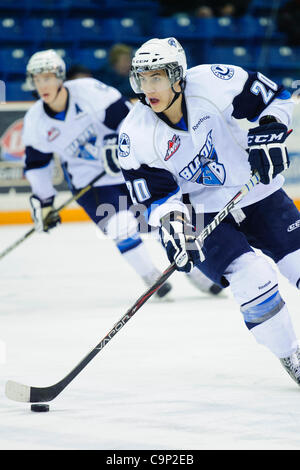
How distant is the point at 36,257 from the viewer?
19.7ft

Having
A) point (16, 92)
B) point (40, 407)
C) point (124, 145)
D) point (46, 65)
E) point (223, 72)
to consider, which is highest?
point (223, 72)

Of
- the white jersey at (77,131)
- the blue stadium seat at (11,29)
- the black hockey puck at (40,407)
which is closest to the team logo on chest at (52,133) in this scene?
the white jersey at (77,131)

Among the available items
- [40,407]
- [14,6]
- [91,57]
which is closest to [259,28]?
[91,57]

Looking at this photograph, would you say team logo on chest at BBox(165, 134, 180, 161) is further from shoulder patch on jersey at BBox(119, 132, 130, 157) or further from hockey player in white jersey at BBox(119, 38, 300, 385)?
shoulder patch on jersey at BBox(119, 132, 130, 157)

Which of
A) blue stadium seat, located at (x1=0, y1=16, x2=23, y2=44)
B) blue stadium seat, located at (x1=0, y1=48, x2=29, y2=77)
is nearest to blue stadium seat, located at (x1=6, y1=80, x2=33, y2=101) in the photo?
blue stadium seat, located at (x1=0, y1=48, x2=29, y2=77)

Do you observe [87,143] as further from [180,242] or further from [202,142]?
[180,242]

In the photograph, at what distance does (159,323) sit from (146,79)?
1536 millimetres

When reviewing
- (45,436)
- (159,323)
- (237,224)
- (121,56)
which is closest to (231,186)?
(237,224)

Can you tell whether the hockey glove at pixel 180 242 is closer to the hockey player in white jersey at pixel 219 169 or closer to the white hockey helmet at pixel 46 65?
the hockey player in white jersey at pixel 219 169

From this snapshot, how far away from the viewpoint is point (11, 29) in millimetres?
8461

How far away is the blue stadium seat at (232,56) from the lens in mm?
8734

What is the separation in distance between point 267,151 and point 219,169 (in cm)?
21

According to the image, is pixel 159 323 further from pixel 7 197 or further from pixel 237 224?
pixel 7 197

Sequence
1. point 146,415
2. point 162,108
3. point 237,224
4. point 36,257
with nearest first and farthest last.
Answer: point 146,415
point 162,108
point 237,224
point 36,257
